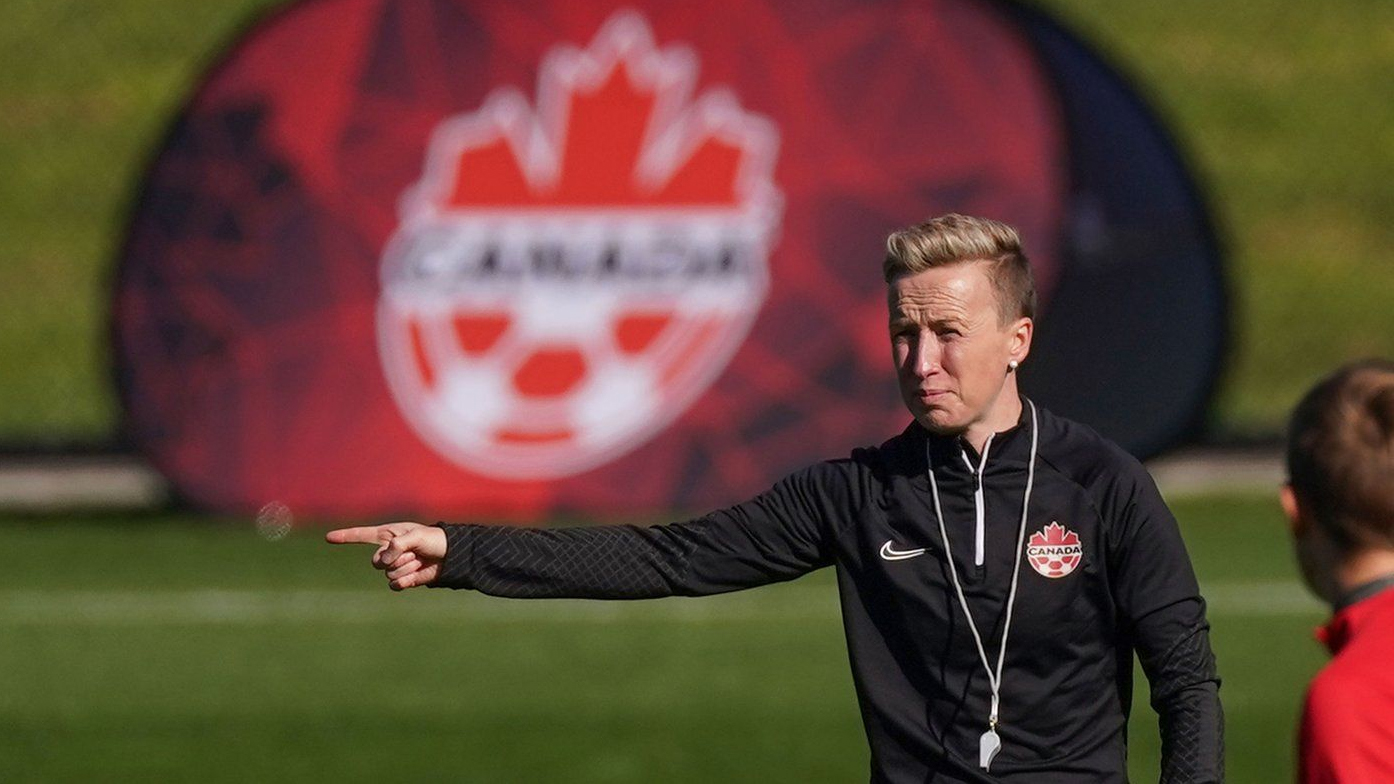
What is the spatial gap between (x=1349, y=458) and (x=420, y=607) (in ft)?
28.6

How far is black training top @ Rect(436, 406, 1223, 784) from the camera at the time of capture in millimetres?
4156

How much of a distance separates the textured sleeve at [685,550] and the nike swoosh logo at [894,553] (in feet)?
0.37

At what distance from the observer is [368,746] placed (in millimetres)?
8703

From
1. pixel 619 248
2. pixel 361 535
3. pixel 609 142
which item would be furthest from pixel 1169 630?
pixel 609 142

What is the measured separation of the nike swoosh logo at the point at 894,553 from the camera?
14.1 ft

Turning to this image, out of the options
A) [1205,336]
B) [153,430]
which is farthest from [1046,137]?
[153,430]

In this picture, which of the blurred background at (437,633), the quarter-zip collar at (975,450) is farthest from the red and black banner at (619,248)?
the quarter-zip collar at (975,450)

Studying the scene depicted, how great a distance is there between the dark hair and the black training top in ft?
2.94

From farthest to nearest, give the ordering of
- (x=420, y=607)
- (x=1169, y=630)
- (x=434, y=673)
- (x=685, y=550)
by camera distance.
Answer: (x=420, y=607) → (x=434, y=673) → (x=685, y=550) → (x=1169, y=630)

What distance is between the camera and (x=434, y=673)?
10.0 metres

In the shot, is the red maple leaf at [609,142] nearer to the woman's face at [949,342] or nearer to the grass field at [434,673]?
the grass field at [434,673]

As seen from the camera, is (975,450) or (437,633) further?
(437,633)

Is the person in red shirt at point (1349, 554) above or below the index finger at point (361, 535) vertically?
above

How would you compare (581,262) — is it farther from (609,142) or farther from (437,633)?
(437,633)
